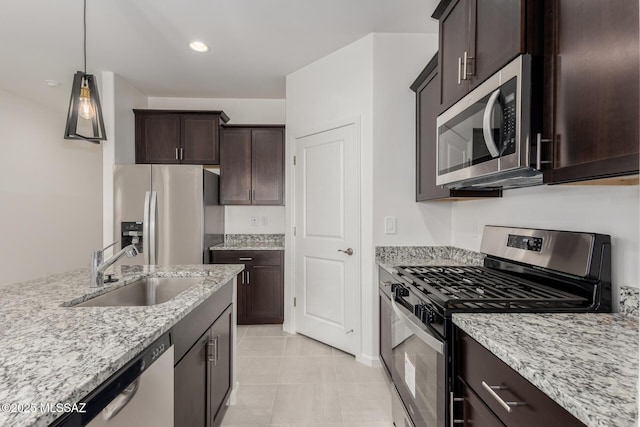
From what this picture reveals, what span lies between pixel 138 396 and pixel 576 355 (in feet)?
3.82

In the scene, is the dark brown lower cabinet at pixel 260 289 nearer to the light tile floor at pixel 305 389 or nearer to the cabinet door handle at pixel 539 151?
the light tile floor at pixel 305 389

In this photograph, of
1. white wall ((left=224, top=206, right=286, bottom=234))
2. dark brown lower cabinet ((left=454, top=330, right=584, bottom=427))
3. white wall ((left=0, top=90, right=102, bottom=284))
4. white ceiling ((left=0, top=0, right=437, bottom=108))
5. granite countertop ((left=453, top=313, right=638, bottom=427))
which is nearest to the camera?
granite countertop ((left=453, top=313, right=638, bottom=427))

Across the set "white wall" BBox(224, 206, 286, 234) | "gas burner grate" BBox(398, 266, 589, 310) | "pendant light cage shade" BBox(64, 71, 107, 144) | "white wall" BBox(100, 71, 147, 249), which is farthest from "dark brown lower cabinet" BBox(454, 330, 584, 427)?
"white wall" BBox(100, 71, 147, 249)

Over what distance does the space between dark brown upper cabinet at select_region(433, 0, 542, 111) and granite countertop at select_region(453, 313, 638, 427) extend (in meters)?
0.91

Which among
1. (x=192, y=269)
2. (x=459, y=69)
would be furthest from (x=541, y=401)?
(x=192, y=269)

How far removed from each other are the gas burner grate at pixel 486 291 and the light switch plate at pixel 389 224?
0.71m

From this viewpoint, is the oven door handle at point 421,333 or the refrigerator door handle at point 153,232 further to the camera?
the refrigerator door handle at point 153,232

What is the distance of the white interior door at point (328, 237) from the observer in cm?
266

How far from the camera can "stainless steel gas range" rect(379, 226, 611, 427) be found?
3.67 ft

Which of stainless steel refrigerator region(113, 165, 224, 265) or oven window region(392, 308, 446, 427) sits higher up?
stainless steel refrigerator region(113, 165, 224, 265)

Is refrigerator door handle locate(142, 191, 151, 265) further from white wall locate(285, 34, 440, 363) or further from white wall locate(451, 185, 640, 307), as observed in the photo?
white wall locate(451, 185, 640, 307)

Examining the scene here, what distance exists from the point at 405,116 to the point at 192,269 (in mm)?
1981

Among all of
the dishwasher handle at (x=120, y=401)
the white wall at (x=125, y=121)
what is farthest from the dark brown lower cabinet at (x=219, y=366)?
the white wall at (x=125, y=121)

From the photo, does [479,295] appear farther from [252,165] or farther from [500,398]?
[252,165]
